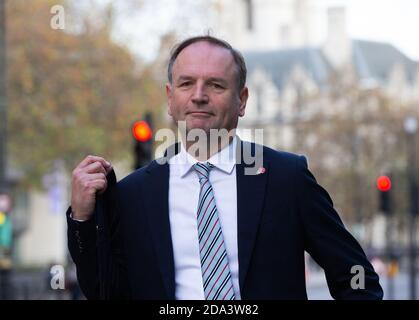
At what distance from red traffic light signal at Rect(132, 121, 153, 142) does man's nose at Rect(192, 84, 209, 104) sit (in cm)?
1124

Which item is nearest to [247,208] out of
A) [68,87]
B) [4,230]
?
[4,230]

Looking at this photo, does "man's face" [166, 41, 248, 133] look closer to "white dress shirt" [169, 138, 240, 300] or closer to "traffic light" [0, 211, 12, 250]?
"white dress shirt" [169, 138, 240, 300]

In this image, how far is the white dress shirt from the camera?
3.76 m

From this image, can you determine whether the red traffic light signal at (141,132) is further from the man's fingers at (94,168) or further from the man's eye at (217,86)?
the man's fingers at (94,168)

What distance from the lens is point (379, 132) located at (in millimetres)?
75500

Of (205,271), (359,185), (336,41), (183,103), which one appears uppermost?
(336,41)

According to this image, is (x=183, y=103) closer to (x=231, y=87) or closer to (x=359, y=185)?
(x=231, y=87)

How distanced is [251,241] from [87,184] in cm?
51

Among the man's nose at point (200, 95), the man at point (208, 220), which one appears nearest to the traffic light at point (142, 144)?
the man at point (208, 220)

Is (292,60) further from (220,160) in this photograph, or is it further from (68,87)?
(220,160)

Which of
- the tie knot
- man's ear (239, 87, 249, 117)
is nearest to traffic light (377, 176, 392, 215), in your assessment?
man's ear (239, 87, 249, 117)

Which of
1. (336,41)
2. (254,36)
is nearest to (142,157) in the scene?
(336,41)

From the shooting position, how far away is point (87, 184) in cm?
375

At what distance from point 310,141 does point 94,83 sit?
1422 inches
